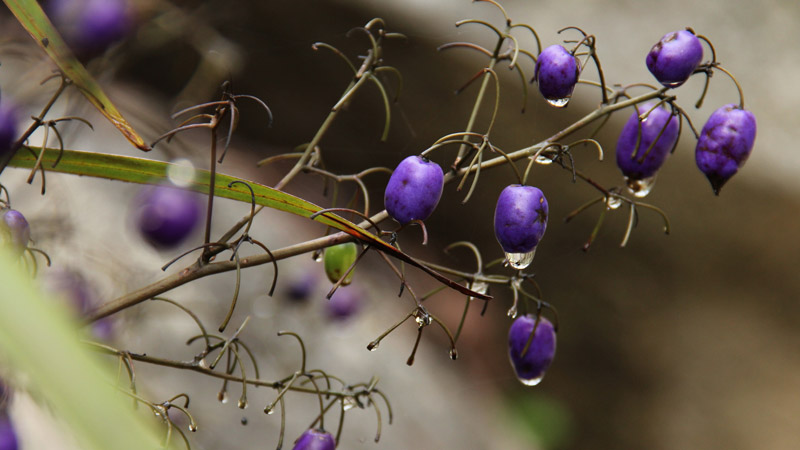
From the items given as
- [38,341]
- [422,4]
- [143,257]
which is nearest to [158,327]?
[143,257]

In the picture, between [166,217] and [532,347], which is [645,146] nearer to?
[532,347]

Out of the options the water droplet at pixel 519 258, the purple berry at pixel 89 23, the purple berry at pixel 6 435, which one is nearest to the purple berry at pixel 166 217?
the purple berry at pixel 89 23

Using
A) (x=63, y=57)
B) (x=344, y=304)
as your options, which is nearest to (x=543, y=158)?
(x=63, y=57)

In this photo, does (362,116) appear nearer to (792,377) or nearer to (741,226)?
(741,226)

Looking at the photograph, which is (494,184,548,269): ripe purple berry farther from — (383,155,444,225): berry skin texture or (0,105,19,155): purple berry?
(0,105,19,155): purple berry

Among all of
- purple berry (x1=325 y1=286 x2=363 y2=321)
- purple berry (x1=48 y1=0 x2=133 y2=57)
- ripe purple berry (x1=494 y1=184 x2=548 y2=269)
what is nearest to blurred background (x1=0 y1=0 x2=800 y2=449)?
purple berry (x1=325 y1=286 x2=363 y2=321)

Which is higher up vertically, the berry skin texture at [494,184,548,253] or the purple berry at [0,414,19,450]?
the berry skin texture at [494,184,548,253]
